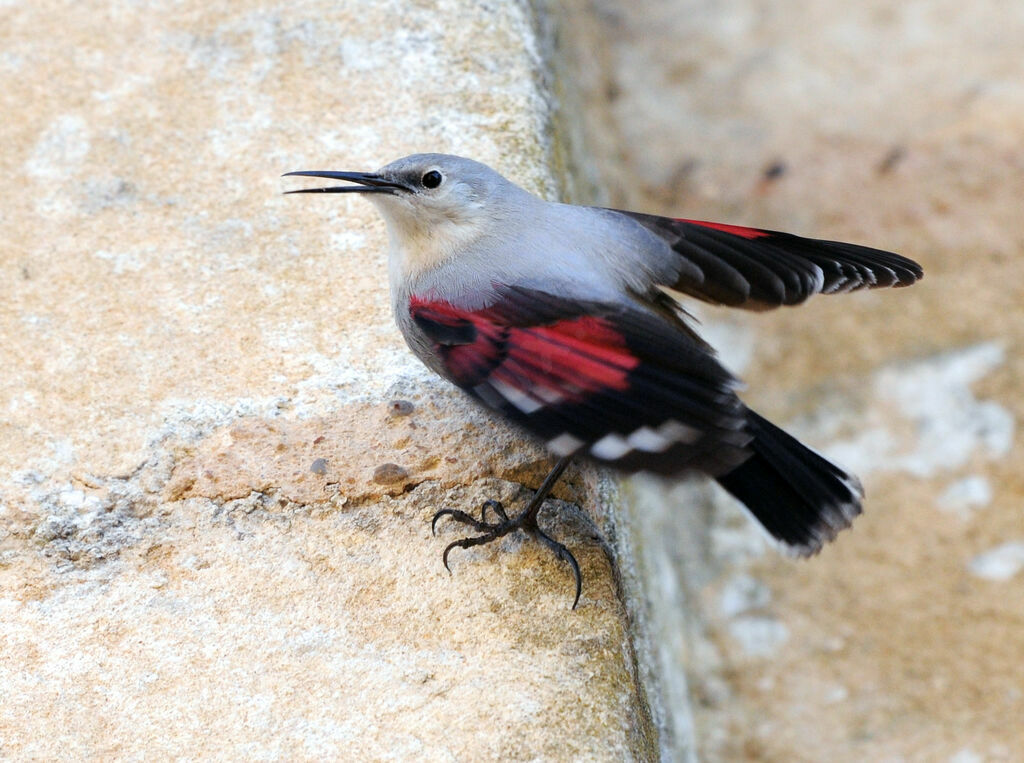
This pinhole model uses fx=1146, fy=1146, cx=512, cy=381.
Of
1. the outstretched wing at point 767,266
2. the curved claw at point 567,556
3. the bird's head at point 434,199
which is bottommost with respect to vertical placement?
the curved claw at point 567,556

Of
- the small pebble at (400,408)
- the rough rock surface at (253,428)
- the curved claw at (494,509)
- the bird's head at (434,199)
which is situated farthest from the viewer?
the bird's head at (434,199)

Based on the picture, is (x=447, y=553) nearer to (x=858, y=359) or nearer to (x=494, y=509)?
(x=494, y=509)

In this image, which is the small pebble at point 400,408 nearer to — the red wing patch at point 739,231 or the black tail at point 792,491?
the black tail at point 792,491

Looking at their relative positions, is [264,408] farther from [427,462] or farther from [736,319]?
[736,319]

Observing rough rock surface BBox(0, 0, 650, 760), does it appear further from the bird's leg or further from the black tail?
the black tail

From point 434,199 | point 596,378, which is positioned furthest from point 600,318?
point 434,199

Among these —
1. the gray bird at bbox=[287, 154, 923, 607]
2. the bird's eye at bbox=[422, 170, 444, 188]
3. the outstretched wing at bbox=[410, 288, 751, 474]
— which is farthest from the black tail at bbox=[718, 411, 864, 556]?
the bird's eye at bbox=[422, 170, 444, 188]

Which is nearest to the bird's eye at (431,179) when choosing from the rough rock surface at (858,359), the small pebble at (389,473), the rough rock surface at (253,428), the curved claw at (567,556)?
the rough rock surface at (253,428)
